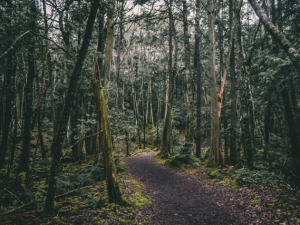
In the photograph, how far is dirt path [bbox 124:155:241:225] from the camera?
17.0ft

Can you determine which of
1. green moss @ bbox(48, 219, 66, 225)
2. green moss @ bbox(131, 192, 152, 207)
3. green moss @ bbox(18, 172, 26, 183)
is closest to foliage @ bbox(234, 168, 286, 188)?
green moss @ bbox(131, 192, 152, 207)

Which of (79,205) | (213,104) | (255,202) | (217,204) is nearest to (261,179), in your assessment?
(255,202)

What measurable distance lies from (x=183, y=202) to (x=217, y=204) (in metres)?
1.21

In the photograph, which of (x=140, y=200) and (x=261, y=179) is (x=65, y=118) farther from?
(x=261, y=179)

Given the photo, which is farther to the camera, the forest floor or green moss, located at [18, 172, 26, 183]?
green moss, located at [18, 172, 26, 183]

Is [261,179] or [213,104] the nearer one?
[261,179]

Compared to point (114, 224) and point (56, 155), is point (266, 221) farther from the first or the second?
point (56, 155)

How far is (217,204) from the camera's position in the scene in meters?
6.18

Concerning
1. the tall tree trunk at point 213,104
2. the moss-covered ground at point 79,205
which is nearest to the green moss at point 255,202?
the moss-covered ground at point 79,205

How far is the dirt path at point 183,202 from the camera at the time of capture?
517 cm

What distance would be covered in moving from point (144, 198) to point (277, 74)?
777 centimetres

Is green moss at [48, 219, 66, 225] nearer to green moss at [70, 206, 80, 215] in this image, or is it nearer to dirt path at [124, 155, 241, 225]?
green moss at [70, 206, 80, 215]

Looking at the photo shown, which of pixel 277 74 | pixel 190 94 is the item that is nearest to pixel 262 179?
pixel 277 74

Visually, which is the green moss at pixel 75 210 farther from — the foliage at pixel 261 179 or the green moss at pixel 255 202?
the foliage at pixel 261 179
